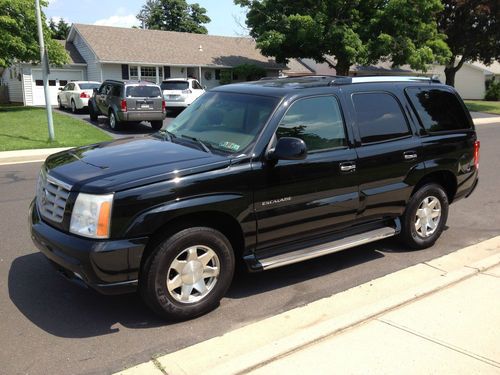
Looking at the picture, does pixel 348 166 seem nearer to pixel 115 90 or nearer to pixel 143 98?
pixel 143 98

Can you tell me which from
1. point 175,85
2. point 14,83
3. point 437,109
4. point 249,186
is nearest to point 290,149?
point 249,186

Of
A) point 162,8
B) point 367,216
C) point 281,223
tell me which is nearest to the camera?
point 281,223

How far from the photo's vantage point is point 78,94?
23609 millimetres

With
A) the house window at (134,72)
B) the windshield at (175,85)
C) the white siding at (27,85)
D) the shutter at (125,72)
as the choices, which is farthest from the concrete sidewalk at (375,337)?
the house window at (134,72)

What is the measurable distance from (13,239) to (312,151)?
3716mm

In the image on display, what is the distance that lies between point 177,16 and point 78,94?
45960 mm

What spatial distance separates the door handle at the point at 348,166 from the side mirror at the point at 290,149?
2.16ft

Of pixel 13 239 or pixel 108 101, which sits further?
pixel 108 101

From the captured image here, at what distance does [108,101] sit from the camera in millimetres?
18297

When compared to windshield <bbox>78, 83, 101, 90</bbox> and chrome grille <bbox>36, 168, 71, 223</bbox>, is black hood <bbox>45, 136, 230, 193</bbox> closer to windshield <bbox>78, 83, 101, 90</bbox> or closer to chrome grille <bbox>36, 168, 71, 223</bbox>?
chrome grille <bbox>36, 168, 71, 223</bbox>

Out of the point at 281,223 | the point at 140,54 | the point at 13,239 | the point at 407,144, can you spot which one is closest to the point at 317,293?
the point at 281,223

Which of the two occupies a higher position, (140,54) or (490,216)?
(140,54)

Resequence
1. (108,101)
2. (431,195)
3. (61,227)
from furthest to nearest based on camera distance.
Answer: (108,101), (431,195), (61,227)

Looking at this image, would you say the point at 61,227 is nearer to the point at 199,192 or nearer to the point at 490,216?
the point at 199,192
